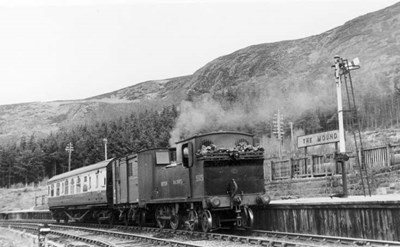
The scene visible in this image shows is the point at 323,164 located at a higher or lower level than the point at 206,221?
higher

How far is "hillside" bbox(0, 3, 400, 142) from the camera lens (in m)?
38.4

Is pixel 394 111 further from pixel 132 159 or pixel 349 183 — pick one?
pixel 132 159

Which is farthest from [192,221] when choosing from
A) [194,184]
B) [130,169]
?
[130,169]

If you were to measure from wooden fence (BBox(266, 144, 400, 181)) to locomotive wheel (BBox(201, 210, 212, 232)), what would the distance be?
316 inches

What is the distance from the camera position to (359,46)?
134875mm

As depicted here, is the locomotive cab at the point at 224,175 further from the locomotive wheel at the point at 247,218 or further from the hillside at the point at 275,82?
the hillside at the point at 275,82

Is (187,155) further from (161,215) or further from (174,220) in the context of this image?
(161,215)

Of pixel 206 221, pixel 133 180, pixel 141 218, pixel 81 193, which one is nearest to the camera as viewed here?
pixel 206 221

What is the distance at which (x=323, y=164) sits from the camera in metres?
22.2

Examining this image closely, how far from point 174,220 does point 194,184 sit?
2315 mm

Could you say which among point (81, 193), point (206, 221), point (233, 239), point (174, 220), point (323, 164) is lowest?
point (233, 239)

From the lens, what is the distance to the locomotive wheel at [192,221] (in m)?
14.2

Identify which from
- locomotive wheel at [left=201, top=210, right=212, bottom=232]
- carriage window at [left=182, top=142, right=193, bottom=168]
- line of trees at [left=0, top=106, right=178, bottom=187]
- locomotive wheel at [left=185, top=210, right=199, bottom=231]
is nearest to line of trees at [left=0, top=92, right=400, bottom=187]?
line of trees at [left=0, top=106, right=178, bottom=187]

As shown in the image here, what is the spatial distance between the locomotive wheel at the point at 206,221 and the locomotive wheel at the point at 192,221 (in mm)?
320
